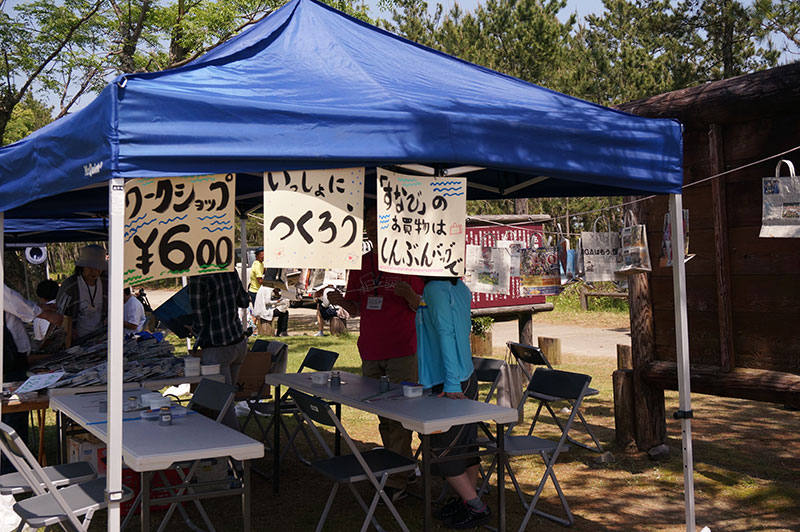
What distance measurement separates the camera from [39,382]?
479 centimetres

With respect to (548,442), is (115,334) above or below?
above

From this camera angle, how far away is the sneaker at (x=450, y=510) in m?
4.52

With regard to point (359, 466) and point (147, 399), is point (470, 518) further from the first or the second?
point (147, 399)

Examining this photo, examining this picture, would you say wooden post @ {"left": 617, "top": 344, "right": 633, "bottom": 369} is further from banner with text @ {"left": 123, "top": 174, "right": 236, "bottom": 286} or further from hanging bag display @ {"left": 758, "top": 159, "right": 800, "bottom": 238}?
banner with text @ {"left": 123, "top": 174, "right": 236, "bottom": 286}

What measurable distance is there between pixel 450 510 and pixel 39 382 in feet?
9.29

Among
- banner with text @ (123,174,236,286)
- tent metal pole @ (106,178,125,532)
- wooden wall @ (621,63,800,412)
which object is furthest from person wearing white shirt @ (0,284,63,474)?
wooden wall @ (621,63,800,412)

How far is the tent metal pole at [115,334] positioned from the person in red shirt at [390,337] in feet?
7.53

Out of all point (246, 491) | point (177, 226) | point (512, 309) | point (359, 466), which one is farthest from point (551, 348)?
point (177, 226)

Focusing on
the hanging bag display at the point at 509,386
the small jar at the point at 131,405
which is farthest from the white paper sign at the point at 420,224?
the hanging bag display at the point at 509,386

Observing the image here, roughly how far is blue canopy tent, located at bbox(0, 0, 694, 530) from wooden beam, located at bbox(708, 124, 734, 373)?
127 cm

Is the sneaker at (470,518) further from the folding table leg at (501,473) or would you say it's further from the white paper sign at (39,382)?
the white paper sign at (39,382)

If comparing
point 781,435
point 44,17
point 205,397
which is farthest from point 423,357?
point 44,17

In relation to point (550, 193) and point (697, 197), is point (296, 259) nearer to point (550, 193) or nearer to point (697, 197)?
point (550, 193)

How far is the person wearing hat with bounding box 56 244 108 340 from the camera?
659 cm
